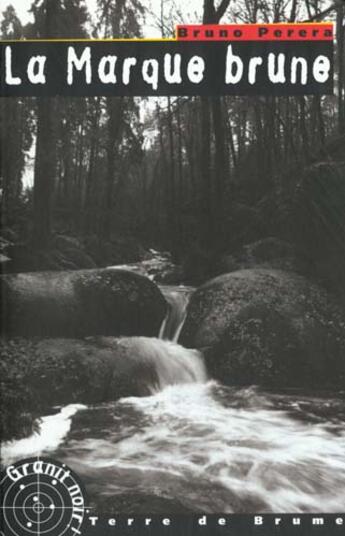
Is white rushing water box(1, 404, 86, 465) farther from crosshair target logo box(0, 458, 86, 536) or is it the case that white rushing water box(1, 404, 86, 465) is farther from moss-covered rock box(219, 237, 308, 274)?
moss-covered rock box(219, 237, 308, 274)

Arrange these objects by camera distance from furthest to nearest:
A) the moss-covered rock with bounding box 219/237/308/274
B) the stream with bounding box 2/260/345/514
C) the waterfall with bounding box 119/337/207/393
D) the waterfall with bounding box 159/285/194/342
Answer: the moss-covered rock with bounding box 219/237/308/274 → the waterfall with bounding box 159/285/194/342 → the waterfall with bounding box 119/337/207/393 → the stream with bounding box 2/260/345/514

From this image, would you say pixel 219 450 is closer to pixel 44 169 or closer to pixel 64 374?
pixel 64 374

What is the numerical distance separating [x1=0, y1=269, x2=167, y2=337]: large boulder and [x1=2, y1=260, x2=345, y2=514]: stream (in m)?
0.66

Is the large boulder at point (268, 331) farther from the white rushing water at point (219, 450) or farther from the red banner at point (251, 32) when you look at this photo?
the red banner at point (251, 32)

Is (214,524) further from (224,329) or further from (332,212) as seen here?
(332,212)

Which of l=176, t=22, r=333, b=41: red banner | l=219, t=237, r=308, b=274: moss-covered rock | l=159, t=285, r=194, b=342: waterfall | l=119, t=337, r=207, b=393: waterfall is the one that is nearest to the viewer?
l=176, t=22, r=333, b=41: red banner

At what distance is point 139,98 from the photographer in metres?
3.86

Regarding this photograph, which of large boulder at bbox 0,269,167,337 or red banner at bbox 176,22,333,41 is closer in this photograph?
red banner at bbox 176,22,333,41

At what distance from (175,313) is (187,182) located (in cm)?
307

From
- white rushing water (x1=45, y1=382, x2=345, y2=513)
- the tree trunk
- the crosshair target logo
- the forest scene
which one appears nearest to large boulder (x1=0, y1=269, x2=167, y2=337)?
the forest scene

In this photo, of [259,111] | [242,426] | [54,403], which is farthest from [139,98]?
[242,426]

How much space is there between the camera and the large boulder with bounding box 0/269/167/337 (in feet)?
15.4

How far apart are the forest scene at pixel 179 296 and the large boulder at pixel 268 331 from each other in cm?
2

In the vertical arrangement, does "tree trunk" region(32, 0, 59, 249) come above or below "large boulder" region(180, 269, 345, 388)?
above
